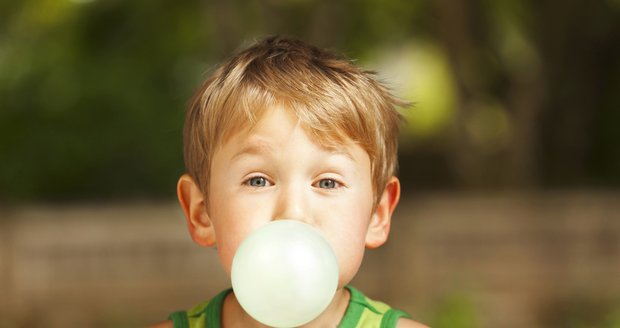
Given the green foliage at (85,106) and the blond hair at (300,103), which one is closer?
the blond hair at (300,103)

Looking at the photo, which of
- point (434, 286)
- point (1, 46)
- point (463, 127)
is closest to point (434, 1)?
point (463, 127)

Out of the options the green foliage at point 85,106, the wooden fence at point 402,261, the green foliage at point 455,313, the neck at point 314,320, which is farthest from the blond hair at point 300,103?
A: the green foliage at point 85,106

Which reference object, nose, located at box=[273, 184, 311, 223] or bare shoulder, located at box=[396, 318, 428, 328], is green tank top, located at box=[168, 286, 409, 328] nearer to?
bare shoulder, located at box=[396, 318, 428, 328]

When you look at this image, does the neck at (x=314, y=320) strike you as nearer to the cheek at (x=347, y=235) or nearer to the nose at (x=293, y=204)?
the cheek at (x=347, y=235)

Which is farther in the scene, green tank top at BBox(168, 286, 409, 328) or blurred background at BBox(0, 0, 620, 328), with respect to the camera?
blurred background at BBox(0, 0, 620, 328)

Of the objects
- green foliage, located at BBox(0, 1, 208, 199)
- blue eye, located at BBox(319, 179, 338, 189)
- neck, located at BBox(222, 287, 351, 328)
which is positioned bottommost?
neck, located at BBox(222, 287, 351, 328)

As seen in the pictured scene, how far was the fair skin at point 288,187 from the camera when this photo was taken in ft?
5.52

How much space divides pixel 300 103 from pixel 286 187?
0.49 ft

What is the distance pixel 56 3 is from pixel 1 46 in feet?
2.32

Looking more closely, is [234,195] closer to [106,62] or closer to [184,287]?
[184,287]

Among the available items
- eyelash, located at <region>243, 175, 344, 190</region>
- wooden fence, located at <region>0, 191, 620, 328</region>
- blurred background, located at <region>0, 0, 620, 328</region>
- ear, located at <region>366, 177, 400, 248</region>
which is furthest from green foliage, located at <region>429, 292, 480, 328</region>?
eyelash, located at <region>243, 175, 344, 190</region>

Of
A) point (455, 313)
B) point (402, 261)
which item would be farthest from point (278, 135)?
point (402, 261)

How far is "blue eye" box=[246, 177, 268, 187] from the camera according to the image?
1.70 metres

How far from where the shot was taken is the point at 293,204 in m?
1.66
